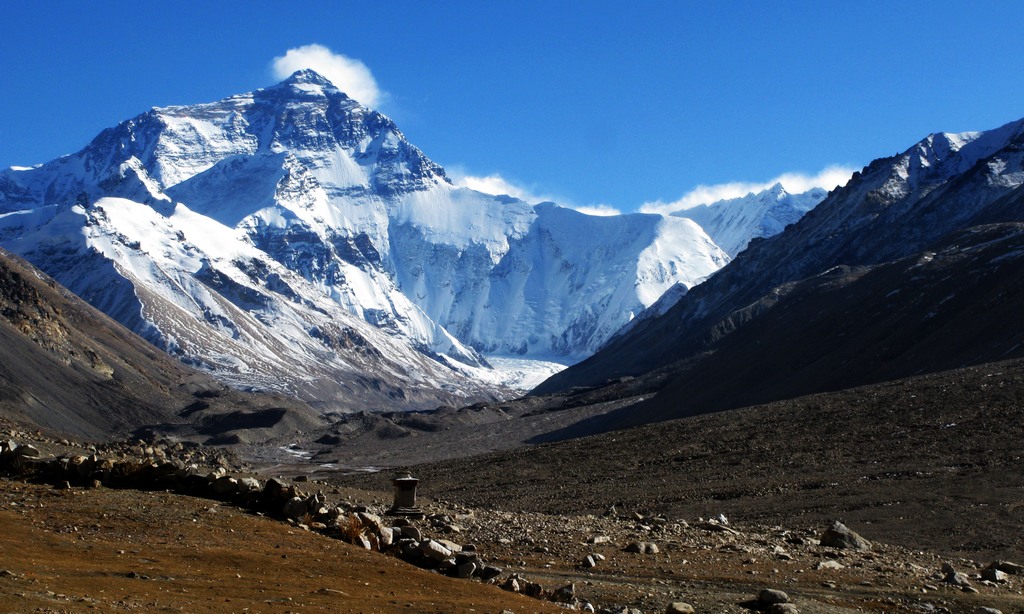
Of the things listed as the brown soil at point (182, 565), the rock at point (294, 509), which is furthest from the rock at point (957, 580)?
the rock at point (294, 509)

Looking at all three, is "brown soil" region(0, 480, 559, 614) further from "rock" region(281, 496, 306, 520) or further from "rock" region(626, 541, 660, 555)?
"rock" region(626, 541, 660, 555)

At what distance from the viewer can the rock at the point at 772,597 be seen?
20.3 m

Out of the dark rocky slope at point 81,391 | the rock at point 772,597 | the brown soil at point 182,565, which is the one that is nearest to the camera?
the brown soil at point 182,565

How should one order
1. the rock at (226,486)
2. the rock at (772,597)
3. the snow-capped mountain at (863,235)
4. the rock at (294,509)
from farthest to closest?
the snow-capped mountain at (863,235)
the rock at (226,486)
the rock at (294,509)
the rock at (772,597)

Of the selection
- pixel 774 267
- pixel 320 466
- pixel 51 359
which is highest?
pixel 774 267

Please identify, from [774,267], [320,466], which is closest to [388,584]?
[320,466]

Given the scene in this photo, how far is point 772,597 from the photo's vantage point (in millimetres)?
20297

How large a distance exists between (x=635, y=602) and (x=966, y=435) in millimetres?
42143

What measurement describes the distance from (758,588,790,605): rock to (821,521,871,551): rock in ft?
28.8

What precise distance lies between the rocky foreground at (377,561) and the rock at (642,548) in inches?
2.0

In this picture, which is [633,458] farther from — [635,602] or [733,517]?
[635,602]

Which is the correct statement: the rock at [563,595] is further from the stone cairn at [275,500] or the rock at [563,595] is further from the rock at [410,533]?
the rock at [410,533]

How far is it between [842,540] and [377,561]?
1418cm

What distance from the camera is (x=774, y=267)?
193m
